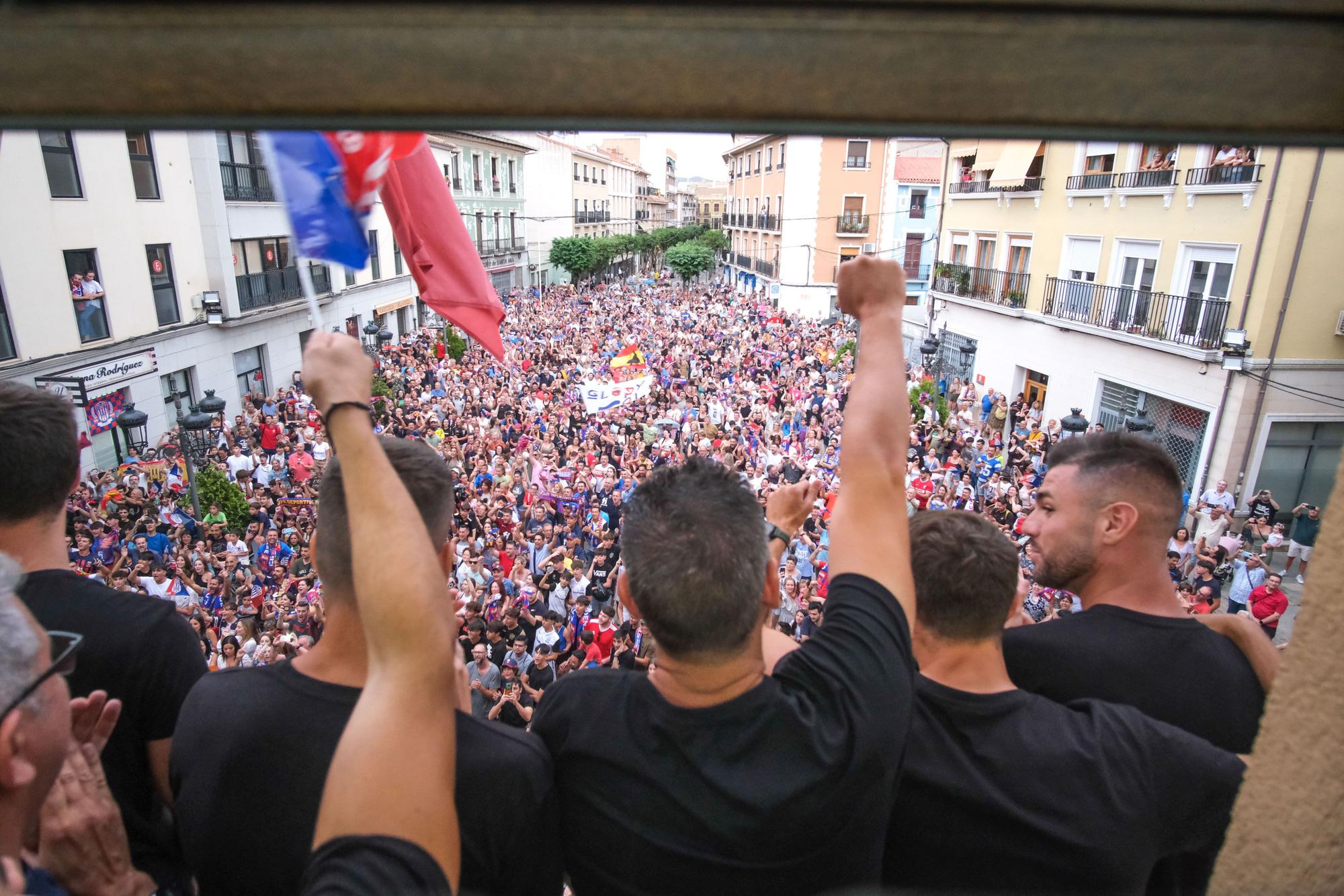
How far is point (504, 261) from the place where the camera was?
41.2 m

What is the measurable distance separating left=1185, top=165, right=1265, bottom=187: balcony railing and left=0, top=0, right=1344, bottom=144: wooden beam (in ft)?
49.0

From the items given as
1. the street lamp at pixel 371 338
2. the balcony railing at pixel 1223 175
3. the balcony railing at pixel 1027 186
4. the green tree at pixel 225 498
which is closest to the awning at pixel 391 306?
the street lamp at pixel 371 338

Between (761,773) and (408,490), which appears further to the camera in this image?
(408,490)

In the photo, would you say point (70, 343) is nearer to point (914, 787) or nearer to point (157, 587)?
point (157, 587)

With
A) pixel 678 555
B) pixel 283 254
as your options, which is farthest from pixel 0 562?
pixel 283 254

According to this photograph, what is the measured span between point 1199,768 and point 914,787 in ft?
1.76

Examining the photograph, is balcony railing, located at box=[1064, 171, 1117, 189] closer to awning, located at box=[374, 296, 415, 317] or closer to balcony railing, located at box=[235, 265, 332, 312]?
balcony railing, located at box=[235, 265, 332, 312]

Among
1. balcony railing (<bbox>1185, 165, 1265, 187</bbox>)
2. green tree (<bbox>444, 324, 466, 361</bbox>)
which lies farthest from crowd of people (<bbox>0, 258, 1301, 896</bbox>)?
green tree (<bbox>444, 324, 466, 361</bbox>)

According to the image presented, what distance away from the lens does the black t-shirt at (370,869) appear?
3.25 feet

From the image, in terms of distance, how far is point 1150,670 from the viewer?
180cm

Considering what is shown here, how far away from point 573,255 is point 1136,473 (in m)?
49.4

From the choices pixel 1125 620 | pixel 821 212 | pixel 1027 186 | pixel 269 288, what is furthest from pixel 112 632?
pixel 821 212

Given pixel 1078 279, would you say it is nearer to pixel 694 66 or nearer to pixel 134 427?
pixel 134 427

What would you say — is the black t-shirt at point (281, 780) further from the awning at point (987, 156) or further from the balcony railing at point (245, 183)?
the awning at point (987, 156)
